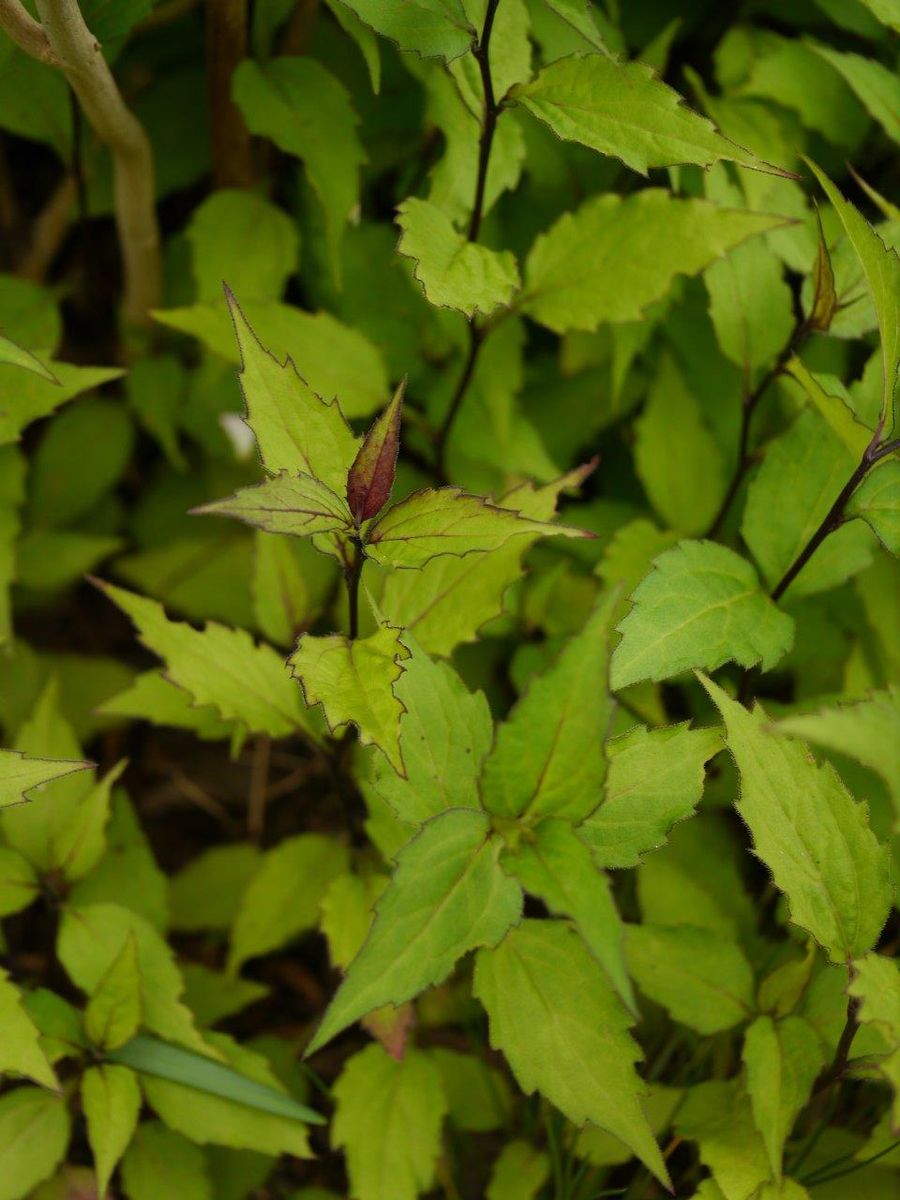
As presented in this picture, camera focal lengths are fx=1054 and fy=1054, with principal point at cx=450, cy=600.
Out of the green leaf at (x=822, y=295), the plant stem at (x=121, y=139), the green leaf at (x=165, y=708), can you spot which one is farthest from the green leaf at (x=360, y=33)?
the green leaf at (x=165, y=708)

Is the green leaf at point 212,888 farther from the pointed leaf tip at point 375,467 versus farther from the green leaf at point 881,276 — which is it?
the green leaf at point 881,276

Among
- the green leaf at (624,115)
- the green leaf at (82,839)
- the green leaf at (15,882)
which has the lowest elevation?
the green leaf at (15,882)

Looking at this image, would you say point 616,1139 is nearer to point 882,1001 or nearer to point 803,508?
point 882,1001

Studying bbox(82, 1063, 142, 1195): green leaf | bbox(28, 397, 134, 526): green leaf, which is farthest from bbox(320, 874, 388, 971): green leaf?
bbox(28, 397, 134, 526): green leaf

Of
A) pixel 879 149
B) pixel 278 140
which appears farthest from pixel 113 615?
pixel 879 149

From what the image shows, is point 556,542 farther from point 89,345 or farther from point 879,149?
point 89,345

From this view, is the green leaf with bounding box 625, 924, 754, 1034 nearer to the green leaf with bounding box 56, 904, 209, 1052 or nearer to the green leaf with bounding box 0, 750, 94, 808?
the green leaf with bounding box 56, 904, 209, 1052
